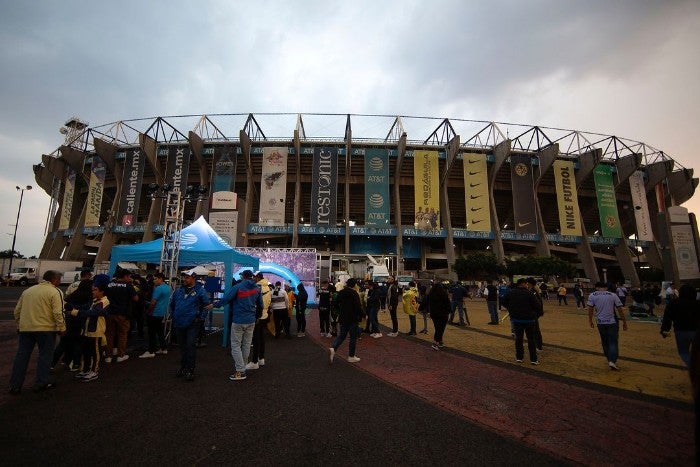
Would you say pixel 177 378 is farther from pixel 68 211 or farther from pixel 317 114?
pixel 68 211

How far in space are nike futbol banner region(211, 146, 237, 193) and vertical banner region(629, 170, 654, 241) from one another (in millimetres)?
49053

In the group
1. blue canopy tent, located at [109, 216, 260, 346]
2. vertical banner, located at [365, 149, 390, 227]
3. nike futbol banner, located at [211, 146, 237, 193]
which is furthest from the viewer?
nike futbol banner, located at [211, 146, 237, 193]

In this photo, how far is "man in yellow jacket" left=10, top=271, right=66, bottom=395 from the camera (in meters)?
4.55

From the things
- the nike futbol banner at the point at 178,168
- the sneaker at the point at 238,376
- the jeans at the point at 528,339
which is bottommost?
the sneaker at the point at 238,376

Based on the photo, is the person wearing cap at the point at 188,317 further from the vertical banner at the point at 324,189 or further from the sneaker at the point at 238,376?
the vertical banner at the point at 324,189

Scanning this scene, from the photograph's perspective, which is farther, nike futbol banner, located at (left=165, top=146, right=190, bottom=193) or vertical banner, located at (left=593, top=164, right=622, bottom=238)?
vertical banner, located at (left=593, top=164, right=622, bottom=238)

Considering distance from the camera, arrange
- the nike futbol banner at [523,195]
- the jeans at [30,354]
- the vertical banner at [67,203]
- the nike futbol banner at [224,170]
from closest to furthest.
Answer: the jeans at [30,354], the nike futbol banner at [224,170], the nike futbol banner at [523,195], the vertical banner at [67,203]

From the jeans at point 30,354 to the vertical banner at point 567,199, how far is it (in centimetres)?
4329

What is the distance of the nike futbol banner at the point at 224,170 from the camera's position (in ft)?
120

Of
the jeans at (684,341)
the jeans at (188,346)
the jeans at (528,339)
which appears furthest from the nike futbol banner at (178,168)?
the jeans at (684,341)

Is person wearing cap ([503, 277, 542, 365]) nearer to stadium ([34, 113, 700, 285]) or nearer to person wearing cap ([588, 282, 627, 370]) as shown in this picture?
person wearing cap ([588, 282, 627, 370])

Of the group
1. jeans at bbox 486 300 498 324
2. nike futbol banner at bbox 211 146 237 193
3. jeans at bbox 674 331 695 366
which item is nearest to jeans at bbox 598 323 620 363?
jeans at bbox 674 331 695 366

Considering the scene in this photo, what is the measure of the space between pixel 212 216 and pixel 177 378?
14.6 metres

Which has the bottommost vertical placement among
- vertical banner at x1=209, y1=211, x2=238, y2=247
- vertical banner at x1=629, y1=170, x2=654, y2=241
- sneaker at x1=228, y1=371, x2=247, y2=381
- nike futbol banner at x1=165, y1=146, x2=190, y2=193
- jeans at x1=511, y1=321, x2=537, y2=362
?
sneaker at x1=228, y1=371, x2=247, y2=381
